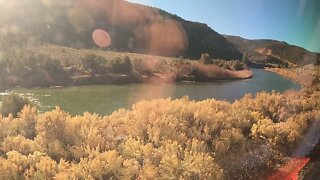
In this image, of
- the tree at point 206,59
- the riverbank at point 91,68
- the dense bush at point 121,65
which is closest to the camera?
the riverbank at point 91,68

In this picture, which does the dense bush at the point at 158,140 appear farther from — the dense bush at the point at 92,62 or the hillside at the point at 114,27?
the hillside at the point at 114,27

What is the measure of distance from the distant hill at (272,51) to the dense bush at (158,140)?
2.19 feet

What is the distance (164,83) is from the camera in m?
7.64

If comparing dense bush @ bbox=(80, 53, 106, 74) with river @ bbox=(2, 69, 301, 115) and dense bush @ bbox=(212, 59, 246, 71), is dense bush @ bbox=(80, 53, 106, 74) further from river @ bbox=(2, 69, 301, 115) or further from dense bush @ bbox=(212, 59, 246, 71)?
dense bush @ bbox=(212, 59, 246, 71)

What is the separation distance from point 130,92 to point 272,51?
2.61 meters

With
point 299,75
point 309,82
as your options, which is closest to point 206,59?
point 299,75

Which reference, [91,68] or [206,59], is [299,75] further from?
[91,68]

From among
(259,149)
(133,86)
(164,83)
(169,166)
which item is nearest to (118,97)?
(133,86)

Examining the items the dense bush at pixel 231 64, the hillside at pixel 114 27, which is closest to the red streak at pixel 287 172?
the dense bush at pixel 231 64

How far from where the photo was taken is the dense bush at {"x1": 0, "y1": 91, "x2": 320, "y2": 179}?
6766mm

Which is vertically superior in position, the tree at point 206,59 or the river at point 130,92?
the tree at point 206,59

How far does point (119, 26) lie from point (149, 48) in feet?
2.29

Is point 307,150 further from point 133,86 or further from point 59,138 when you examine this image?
point 59,138

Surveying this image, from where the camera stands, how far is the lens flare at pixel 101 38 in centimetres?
716
